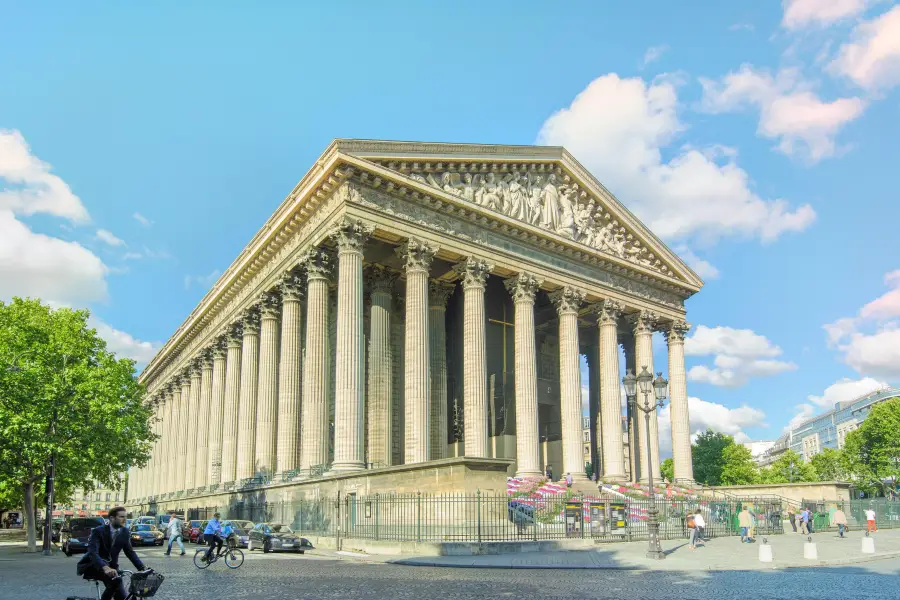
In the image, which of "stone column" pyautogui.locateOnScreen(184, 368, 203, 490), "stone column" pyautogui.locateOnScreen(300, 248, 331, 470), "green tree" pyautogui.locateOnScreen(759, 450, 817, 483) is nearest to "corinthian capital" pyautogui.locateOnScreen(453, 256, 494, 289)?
"stone column" pyautogui.locateOnScreen(300, 248, 331, 470)

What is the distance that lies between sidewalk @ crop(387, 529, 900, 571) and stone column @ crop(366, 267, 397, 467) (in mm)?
14348

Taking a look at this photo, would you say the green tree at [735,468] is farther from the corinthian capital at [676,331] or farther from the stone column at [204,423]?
the stone column at [204,423]

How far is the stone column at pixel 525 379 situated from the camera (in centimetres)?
3866

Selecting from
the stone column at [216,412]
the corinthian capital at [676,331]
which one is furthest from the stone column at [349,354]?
the corinthian capital at [676,331]

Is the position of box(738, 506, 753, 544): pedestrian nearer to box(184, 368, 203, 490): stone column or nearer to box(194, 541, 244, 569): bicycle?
box(194, 541, 244, 569): bicycle

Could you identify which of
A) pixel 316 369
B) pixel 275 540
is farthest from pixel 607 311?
pixel 275 540

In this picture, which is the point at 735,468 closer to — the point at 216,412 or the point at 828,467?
the point at 828,467

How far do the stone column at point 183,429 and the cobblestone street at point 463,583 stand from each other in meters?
Answer: 39.4

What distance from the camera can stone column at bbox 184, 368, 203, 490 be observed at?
2245 inches

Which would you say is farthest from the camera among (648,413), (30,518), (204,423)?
(204,423)

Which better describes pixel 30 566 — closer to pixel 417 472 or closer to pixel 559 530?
pixel 417 472

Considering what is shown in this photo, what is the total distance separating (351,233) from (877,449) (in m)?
67.6

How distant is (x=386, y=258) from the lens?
40094 mm

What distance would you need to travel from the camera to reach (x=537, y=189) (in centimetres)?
4353
